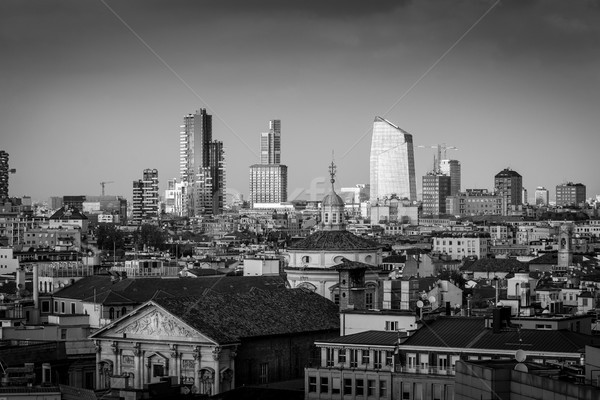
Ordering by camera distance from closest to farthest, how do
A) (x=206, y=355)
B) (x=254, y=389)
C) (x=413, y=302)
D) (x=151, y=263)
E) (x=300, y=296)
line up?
(x=254, y=389), (x=206, y=355), (x=413, y=302), (x=300, y=296), (x=151, y=263)

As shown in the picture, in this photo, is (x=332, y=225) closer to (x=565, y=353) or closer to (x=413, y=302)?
(x=413, y=302)

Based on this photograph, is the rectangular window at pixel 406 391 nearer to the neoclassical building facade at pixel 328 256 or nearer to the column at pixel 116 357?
the column at pixel 116 357

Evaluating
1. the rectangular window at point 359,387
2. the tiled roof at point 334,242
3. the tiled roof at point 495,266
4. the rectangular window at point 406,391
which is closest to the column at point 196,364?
the rectangular window at point 359,387

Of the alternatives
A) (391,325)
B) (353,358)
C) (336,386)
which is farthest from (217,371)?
(336,386)

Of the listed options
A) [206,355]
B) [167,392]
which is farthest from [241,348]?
[167,392]

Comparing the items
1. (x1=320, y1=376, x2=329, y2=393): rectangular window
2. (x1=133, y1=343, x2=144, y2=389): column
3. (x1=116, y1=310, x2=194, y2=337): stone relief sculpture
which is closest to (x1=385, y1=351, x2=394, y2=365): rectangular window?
(x1=320, y1=376, x2=329, y2=393): rectangular window
